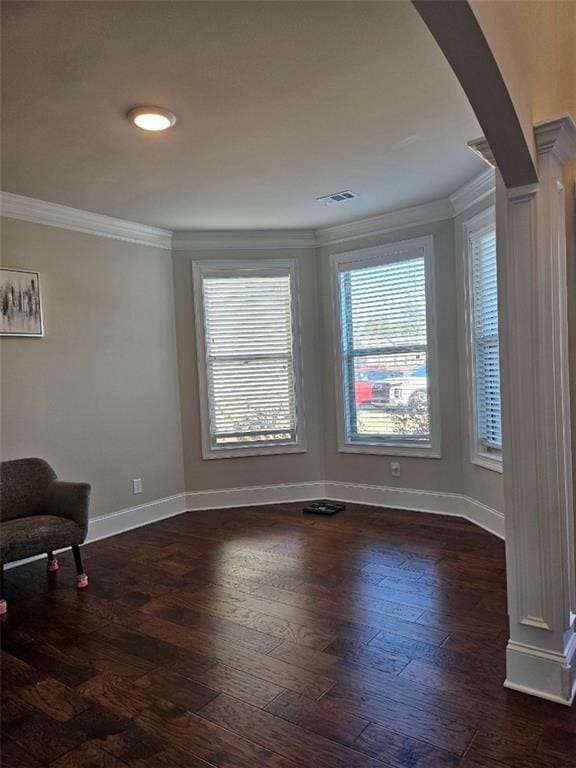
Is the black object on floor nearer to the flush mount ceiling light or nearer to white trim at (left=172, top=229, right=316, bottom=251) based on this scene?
white trim at (left=172, top=229, right=316, bottom=251)

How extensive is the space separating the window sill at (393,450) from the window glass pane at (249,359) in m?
0.58

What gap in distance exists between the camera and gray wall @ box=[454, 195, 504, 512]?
3865 mm

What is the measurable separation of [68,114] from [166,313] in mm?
2334

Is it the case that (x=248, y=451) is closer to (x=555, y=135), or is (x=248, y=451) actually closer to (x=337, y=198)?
(x=337, y=198)

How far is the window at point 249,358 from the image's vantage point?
4824 millimetres

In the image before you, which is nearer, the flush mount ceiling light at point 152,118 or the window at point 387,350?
the flush mount ceiling light at point 152,118

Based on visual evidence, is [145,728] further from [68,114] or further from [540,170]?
[68,114]

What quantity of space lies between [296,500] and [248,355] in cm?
148

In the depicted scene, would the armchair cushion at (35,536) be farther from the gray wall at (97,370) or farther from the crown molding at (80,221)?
the crown molding at (80,221)

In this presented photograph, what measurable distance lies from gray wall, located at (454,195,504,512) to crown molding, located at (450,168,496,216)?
0.05 m

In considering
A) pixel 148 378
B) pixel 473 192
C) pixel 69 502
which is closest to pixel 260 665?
pixel 69 502

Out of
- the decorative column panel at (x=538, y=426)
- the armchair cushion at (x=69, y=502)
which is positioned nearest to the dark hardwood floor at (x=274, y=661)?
the decorative column panel at (x=538, y=426)

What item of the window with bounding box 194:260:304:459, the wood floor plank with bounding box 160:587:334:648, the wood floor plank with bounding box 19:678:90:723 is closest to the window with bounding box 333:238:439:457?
the window with bounding box 194:260:304:459

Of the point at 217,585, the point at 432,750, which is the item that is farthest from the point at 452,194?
the point at 432,750
